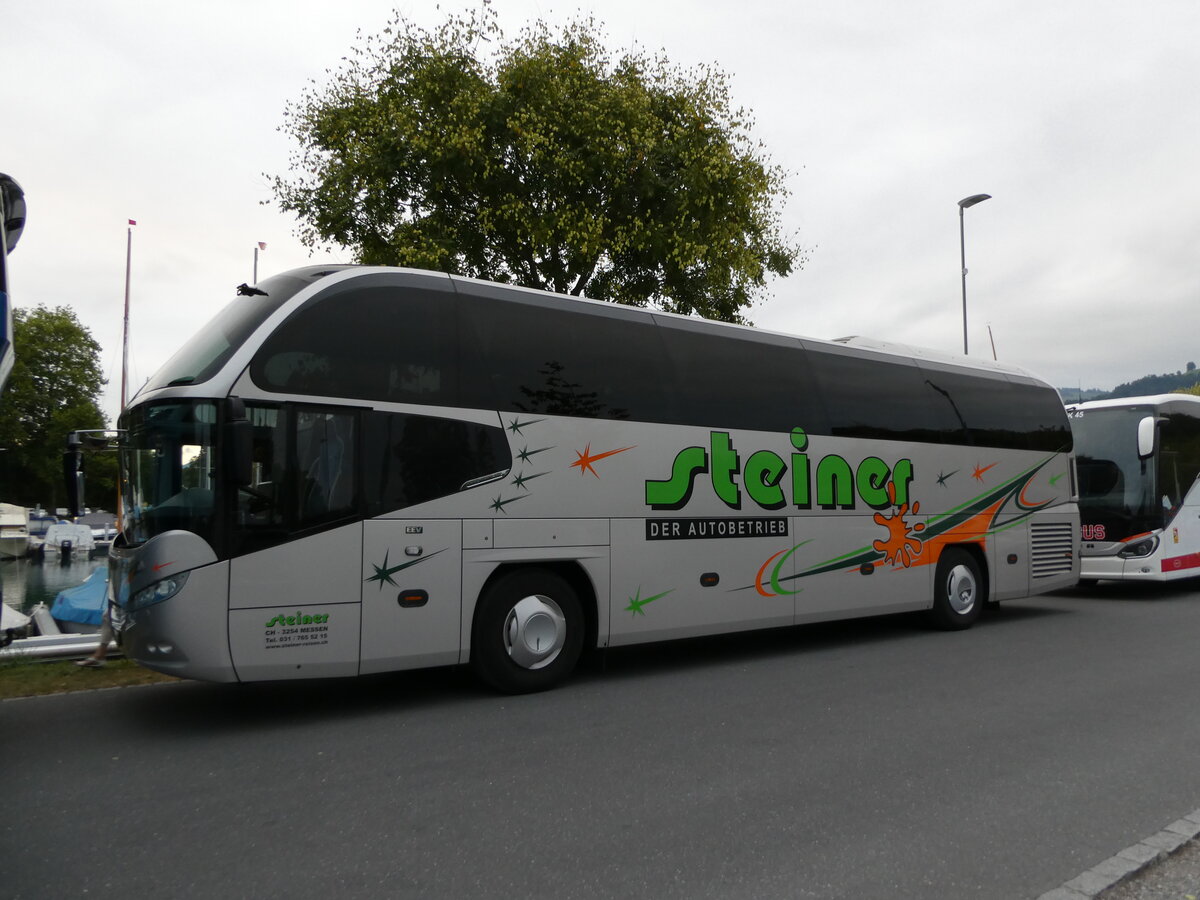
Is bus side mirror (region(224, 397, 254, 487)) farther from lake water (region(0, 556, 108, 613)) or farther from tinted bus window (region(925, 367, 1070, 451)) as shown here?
lake water (region(0, 556, 108, 613))

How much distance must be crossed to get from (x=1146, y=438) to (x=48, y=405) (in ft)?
220

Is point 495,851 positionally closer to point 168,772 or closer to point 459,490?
point 168,772

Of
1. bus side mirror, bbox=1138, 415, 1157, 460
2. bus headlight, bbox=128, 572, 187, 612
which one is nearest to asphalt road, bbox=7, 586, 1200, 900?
bus headlight, bbox=128, 572, 187, 612

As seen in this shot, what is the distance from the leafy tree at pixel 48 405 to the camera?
60.8 meters

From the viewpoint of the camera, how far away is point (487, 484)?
7645mm

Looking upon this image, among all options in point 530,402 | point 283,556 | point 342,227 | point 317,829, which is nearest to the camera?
point 317,829

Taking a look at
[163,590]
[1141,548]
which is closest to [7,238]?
[163,590]

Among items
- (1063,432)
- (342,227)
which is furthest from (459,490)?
(342,227)

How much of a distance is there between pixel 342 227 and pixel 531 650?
11.5m

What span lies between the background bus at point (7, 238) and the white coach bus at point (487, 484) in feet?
3.18

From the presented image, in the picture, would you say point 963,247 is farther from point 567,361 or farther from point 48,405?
point 48,405

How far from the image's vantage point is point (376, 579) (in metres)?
7.02

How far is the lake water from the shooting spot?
33.1 metres

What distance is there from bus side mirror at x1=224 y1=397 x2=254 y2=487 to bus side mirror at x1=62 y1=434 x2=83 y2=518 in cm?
164
